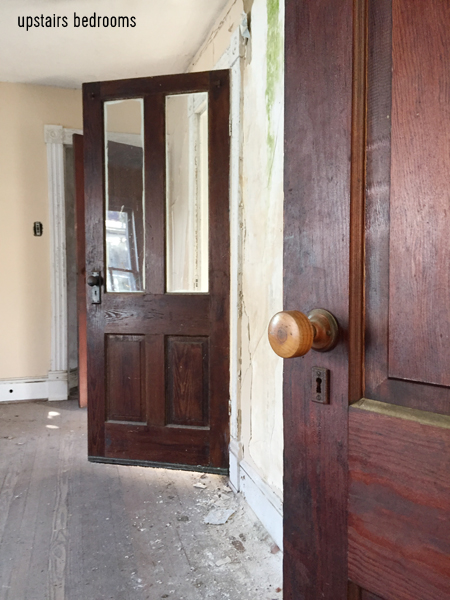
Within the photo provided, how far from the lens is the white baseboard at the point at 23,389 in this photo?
3949 mm

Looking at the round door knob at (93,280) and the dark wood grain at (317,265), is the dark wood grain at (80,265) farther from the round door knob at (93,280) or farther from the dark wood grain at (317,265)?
the dark wood grain at (317,265)

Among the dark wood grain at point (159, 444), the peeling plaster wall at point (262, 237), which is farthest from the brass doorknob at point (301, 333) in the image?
the dark wood grain at point (159, 444)

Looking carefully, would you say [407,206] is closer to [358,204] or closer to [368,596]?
[358,204]

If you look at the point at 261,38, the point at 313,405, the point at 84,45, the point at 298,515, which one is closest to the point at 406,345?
the point at 313,405

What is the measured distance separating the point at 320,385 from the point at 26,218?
387 centimetres

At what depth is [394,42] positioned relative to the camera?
0.53 metres

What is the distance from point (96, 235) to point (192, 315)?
0.69 metres

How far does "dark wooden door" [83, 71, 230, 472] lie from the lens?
8.04 ft

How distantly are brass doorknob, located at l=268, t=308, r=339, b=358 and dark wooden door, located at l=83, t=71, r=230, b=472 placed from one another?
1.84 m

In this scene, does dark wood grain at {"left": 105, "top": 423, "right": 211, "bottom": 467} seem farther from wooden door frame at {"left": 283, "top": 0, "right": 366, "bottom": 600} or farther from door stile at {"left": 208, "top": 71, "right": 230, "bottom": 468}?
wooden door frame at {"left": 283, "top": 0, "right": 366, "bottom": 600}

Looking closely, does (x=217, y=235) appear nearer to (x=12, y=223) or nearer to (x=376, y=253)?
(x=376, y=253)

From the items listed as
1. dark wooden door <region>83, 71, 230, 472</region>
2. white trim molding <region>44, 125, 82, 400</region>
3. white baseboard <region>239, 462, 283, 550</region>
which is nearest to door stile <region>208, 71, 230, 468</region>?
dark wooden door <region>83, 71, 230, 472</region>

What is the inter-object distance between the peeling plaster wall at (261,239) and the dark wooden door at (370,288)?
114 cm

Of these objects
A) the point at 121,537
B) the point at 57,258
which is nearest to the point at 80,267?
the point at 57,258
